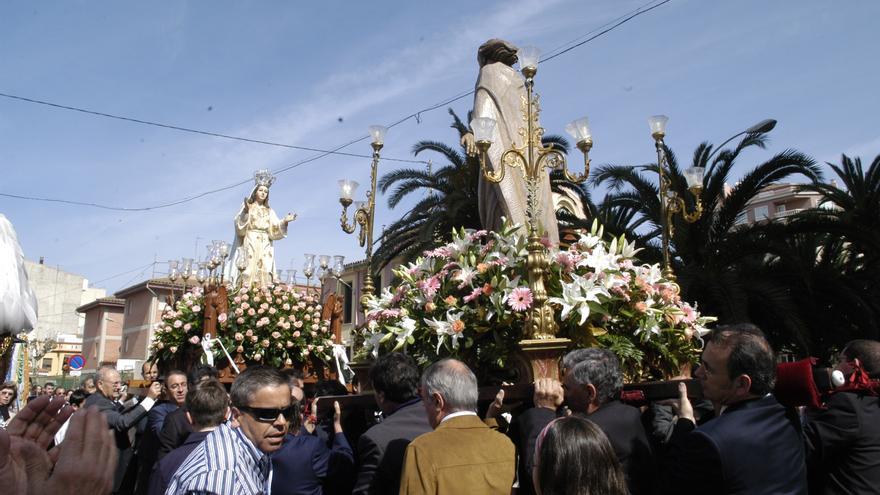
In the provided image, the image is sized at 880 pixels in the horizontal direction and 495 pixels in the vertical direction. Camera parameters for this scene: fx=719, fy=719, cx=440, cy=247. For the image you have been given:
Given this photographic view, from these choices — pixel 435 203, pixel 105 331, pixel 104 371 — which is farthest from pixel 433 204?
pixel 105 331

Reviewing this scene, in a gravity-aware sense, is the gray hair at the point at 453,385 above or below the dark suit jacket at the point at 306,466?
above

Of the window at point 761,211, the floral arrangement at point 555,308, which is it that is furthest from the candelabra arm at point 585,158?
the window at point 761,211

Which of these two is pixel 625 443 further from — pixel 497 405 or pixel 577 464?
pixel 577 464

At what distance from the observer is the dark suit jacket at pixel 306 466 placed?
363 centimetres

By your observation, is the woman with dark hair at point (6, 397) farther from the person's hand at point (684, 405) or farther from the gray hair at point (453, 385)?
the person's hand at point (684, 405)

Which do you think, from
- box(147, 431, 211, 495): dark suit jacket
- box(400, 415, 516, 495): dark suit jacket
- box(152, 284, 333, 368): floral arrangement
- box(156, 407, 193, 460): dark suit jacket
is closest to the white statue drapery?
box(152, 284, 333, 368): floral arrangement

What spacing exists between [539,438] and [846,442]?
1740mm

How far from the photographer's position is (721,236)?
47.3 ft

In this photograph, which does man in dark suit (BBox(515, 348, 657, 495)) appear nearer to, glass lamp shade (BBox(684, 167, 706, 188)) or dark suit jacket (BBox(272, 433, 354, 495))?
dark suit jacket (BBox(272, 433, 354, 495))

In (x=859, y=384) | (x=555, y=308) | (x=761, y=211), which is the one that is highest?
(x=761, y=211)

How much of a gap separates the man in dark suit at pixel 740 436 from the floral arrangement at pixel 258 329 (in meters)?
7.53

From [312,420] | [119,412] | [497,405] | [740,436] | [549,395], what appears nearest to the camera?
[740,436]

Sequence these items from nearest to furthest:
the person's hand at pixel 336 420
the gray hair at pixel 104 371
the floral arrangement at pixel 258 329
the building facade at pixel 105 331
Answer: the person's hand at pixel 336 420 < the gray hair at pixel 104 371 < the floral arrangement at pixel 258 329 < the building facade at pixel 105 331

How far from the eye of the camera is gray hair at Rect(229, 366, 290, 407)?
3.20 metres
